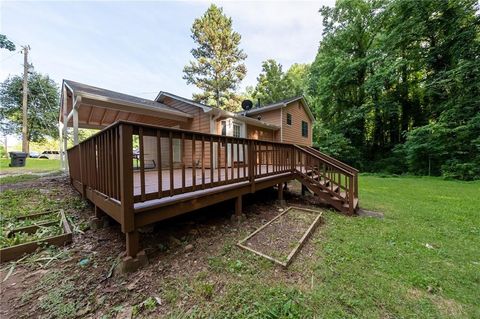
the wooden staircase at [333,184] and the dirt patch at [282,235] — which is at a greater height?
the wooden staircase at [333,184]

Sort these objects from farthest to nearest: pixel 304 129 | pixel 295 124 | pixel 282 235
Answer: pixel 304 129, pixel 295 124, pixel 282 235

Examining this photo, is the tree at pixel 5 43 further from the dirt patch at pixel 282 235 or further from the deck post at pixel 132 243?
the dirt patch at pixel 282 235

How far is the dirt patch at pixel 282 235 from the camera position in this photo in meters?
2.89

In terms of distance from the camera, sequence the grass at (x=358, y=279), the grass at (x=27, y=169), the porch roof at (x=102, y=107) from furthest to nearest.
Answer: the grass at (x=27, y=169) → the porch roof at (x=102, y=107) → the grass at (x=358, y=279)

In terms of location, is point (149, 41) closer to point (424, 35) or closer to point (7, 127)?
point (424, 35)

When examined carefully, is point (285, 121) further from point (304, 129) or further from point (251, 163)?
point (251, 163)

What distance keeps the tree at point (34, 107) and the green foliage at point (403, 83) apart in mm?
27816

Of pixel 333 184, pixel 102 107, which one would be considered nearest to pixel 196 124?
pixel 102 107

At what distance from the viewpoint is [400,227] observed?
4.05m

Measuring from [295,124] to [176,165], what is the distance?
7.79 metres

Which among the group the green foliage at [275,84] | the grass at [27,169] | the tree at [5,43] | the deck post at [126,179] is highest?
the green foliage at [275,84]

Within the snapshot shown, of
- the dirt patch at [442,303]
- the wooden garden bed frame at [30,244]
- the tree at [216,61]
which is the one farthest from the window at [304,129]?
the wooden garden bed frame at [30,244]

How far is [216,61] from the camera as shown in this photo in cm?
2016

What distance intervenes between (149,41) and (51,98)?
18.1m
